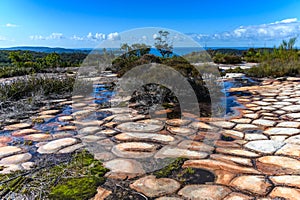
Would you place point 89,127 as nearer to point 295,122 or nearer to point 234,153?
point 234,153

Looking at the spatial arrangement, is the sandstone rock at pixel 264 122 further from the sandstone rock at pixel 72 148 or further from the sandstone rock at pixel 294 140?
the sandstone rock at pixel 72 148

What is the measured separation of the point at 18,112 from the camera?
372 centimetres

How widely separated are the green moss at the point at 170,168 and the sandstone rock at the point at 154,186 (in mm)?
58

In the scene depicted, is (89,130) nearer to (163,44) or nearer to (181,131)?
(181,131)

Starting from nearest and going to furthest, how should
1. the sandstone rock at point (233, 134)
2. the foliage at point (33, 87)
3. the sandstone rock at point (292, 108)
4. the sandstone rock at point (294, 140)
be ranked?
the sandstone rock at point (294, 140) → the sandstone rock at point (233, 134) → the sandstone rock at point (292, 108) → the foliage at point (33, 87)

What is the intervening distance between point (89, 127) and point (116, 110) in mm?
857

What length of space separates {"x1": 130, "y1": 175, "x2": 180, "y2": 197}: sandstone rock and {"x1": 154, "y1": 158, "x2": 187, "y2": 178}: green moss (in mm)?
58

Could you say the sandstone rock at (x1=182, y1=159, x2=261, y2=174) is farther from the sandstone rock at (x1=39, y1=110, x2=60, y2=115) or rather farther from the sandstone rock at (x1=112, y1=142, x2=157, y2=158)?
the sandstone rock at (x1=39, y1=110, x2=60, y2=115)

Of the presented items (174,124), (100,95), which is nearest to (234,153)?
(174,124)

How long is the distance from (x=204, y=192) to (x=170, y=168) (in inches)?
15.5

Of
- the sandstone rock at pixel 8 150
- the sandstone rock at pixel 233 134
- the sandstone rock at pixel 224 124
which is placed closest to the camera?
the sandstone rock at pixel 8 150

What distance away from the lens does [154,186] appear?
1.71 metres

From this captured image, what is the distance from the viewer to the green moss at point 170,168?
1867mm

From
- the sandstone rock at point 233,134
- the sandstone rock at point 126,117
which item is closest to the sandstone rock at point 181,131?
the sandstone rock at point 233,134
